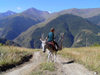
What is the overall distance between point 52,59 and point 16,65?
4.00 metres

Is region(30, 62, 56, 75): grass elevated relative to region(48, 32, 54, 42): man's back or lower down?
lower down

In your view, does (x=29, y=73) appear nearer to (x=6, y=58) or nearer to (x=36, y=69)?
(x=36, y=69)

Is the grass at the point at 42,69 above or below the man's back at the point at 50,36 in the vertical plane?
below

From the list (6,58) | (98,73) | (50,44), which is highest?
(50,44)

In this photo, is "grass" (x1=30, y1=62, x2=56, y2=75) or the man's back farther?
the man's back

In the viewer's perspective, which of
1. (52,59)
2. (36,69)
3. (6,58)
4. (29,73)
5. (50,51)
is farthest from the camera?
(52,59)

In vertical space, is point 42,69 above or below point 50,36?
below

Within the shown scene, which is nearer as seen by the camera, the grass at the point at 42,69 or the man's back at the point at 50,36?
the grass at the point at 42,69

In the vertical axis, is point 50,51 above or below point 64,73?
above

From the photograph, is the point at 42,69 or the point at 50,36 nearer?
the point at 42,69

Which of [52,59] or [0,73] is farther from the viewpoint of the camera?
[52,59]

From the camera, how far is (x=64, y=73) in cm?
1417

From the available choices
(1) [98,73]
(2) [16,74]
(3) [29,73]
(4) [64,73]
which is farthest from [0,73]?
(1) [98,73]

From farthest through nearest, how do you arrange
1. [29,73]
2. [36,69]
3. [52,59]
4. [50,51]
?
1. [52,59]
2. [50,51]
3. [36,69]
4. [29,73]
